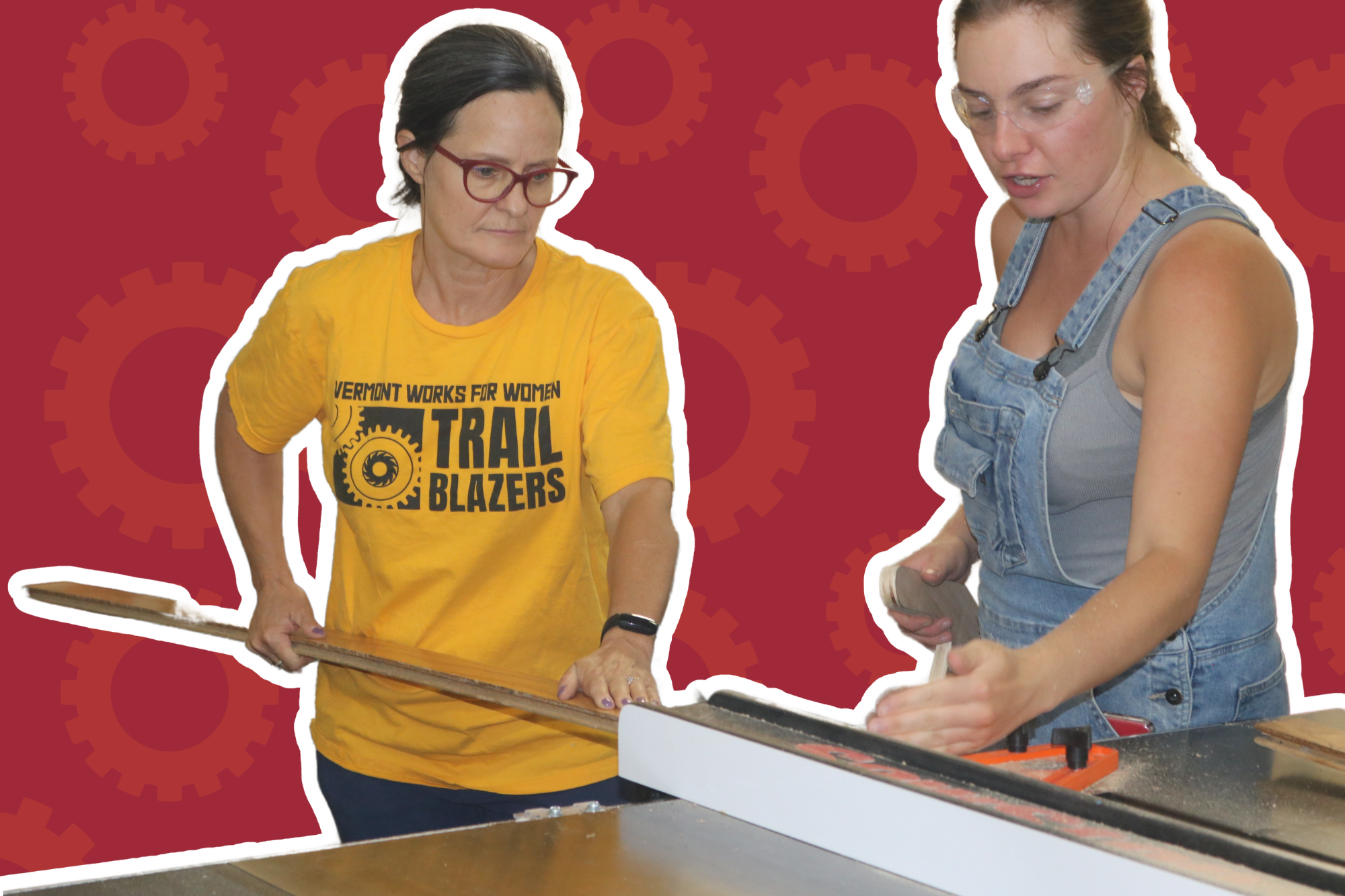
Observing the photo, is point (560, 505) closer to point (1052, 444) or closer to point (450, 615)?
point (450, 615)

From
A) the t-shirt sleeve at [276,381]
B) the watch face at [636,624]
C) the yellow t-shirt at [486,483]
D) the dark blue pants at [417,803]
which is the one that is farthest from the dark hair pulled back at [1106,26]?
the dark blue pants at [417,803]

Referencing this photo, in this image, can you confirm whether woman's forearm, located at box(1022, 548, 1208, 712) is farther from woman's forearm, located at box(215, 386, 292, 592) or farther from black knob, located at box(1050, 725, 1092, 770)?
woman's forearm, located at box(215, 386, 292, 592)

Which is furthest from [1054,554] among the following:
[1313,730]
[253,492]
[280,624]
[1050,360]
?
[253,492]

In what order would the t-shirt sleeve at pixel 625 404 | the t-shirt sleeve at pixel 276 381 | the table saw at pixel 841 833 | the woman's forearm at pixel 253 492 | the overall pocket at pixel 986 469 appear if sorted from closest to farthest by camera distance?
the table saw at pixel 841 833 → the overall pocket at pixel 986 469 → the t-shirt sleeve at pixel 625 404 → the t-shirt sleeve at pixel 276 381 → the woman's forearm at pixel 253 492

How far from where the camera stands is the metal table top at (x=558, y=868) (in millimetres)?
1315

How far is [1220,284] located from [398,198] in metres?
1.30

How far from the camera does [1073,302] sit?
1875mm

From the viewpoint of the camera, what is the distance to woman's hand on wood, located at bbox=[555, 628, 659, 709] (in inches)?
71.8

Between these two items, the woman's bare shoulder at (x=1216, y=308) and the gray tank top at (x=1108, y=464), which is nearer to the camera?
the woman's bare shoulder at (x=1216, y=308)

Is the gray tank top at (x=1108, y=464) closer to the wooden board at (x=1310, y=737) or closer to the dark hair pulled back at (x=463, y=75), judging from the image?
the wooden board at (x=1310, y=737)

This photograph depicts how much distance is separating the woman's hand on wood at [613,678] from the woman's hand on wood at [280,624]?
21.4 inches

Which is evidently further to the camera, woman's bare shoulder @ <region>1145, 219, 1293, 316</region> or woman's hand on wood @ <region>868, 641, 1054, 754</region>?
woman's bare shoulder @ <region>1145, 219, 1293, 316</region>

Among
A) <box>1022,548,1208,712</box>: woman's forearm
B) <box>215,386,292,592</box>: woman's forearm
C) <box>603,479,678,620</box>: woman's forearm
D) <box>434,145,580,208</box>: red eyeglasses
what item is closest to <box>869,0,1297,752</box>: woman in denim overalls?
<box>1022,548,1208,712</box>: woman's forearm

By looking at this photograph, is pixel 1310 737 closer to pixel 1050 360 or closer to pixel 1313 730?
pixel 1313 730
